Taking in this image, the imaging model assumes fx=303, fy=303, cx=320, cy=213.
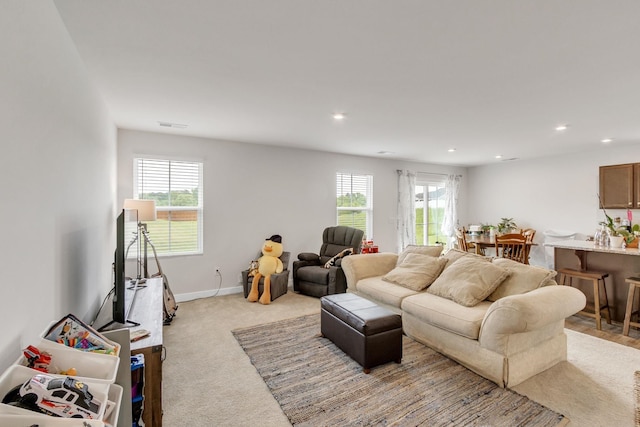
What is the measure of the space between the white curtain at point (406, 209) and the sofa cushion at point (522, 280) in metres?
3.75

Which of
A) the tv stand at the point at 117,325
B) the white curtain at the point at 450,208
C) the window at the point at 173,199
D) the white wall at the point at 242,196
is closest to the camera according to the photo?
the tv stand at the point at 117,325

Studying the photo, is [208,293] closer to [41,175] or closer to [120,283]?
[120,283]

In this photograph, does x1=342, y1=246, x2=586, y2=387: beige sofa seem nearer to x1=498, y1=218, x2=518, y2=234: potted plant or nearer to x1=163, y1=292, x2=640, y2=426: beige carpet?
x1=163, y1=292, x2=640, y2=426: beige carpet

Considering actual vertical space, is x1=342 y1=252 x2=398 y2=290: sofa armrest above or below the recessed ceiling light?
below

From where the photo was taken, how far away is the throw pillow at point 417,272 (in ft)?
10.9

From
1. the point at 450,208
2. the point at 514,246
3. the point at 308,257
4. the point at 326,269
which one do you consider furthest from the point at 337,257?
the point at 450,208

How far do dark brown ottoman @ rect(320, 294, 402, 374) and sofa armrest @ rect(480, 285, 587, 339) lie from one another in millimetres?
694

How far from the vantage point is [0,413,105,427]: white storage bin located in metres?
0.72

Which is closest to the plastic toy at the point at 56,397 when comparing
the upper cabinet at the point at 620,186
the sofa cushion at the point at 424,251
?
the sofa cushion at the point at 424,251

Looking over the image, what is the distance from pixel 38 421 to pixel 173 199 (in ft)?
13.5

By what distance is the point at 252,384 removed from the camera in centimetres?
236

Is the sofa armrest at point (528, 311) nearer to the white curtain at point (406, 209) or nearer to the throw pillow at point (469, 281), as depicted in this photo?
the throw pillow at point (469, 281)

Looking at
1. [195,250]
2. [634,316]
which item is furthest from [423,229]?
[195,250]

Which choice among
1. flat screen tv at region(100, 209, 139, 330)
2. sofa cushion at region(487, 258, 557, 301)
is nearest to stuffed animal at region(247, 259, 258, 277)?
flat screen tv at region(100, 209, 139, 330)
